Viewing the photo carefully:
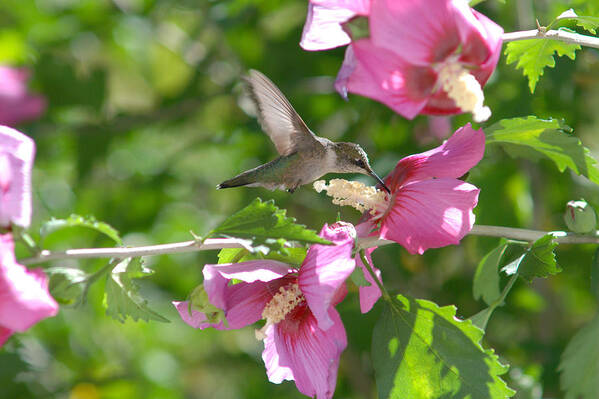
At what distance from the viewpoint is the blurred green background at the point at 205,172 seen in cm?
161

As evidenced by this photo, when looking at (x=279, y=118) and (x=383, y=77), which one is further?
(x=279, y=118)

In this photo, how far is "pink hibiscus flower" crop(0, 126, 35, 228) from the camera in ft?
2.21

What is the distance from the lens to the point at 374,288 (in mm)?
845

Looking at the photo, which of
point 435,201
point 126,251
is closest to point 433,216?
point 435,201

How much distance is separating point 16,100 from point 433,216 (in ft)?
5.12

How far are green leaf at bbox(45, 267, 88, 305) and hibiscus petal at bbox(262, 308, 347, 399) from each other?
0.24 meters

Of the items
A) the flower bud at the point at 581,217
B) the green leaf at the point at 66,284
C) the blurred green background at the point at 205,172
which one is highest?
the green leaf at the point at 66,284

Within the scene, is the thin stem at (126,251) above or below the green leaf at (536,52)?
below

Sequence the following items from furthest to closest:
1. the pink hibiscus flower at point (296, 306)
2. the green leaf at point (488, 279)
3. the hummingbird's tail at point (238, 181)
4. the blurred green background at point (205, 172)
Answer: the blurred green background at point (205, 172) → the hummingbird's tail at point (238, 181) → the green leaf at point (488, 279) → the pink hibiscus flower at point (296, 306)

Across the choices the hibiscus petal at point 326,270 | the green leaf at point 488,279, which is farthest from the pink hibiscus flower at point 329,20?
the green leaf at point 488,279

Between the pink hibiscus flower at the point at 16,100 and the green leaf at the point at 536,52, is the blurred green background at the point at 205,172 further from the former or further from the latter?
the green leaf at the point at 536,52

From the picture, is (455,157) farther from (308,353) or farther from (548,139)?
(308,353)

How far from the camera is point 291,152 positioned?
1109 mm

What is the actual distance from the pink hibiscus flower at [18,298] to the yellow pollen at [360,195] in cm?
41
